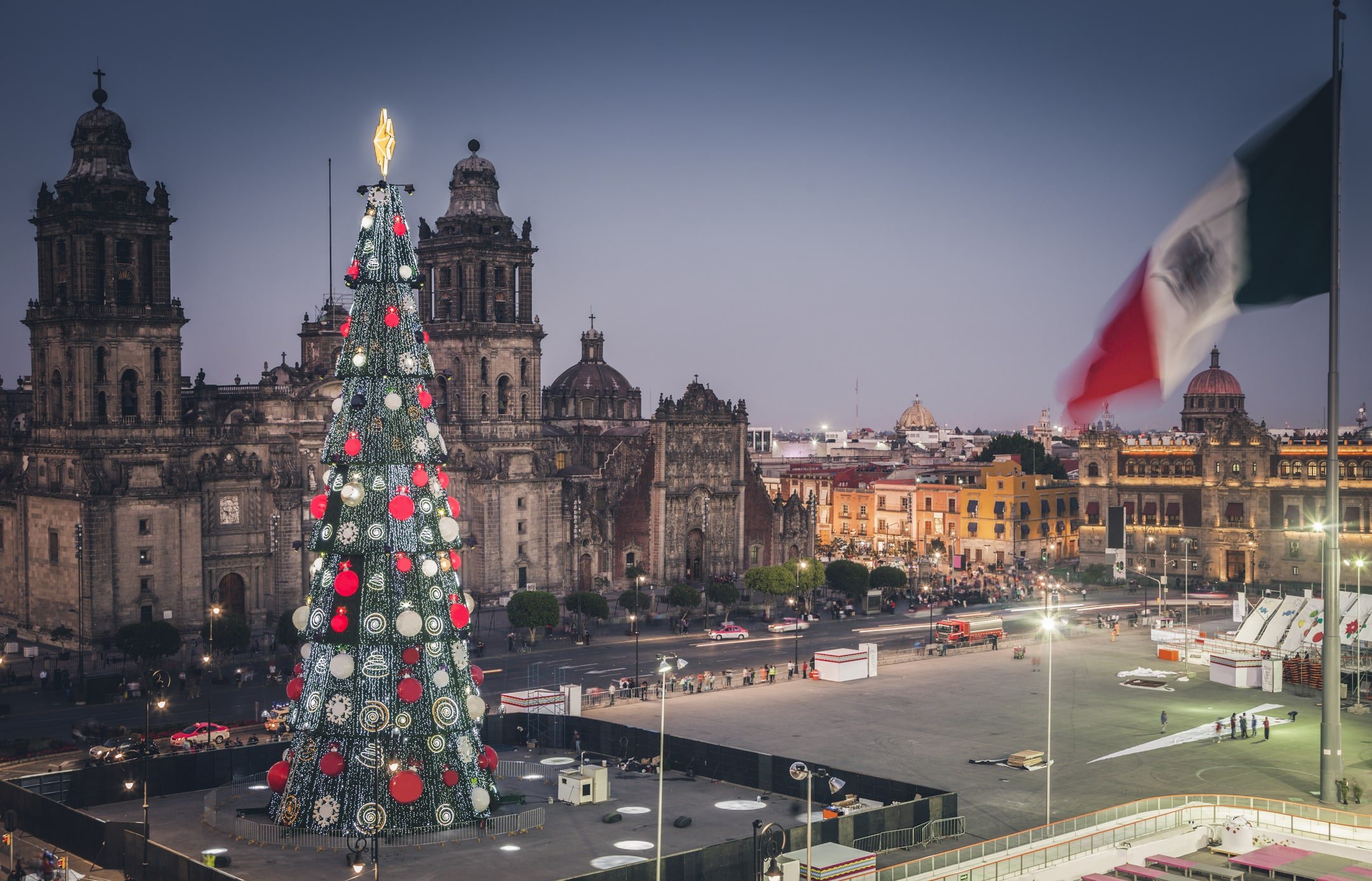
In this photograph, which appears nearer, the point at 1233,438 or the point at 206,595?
the point at 206,595

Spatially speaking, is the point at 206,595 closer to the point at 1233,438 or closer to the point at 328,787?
the point at 328,787

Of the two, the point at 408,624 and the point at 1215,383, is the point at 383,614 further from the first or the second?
the point at 1215,383

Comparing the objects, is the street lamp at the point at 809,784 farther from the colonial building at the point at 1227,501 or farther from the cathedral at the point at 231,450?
the colonial building at the point at 1227,501

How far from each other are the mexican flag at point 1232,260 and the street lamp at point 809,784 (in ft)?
34.5

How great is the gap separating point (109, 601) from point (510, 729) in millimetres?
30769

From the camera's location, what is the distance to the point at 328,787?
1422 inches

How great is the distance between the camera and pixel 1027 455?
Answer: 13888 centimetres

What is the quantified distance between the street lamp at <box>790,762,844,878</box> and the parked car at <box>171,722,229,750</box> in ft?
68.2

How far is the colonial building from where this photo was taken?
104m

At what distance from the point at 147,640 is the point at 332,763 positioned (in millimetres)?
33198

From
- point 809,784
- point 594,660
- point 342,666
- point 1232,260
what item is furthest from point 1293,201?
point 594,660

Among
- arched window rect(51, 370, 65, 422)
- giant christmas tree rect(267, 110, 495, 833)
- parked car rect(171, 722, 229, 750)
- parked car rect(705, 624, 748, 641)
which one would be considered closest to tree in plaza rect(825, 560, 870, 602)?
parked car rect(705, 624, 748, 641)

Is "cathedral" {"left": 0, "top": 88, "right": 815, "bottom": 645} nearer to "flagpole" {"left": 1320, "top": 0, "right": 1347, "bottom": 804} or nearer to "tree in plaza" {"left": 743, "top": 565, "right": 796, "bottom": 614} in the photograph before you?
"tree in plaza" {"left": 743, "top": 565, "right": 796, "bottom": 614}

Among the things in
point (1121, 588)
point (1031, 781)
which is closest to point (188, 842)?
point (1031, 781)
